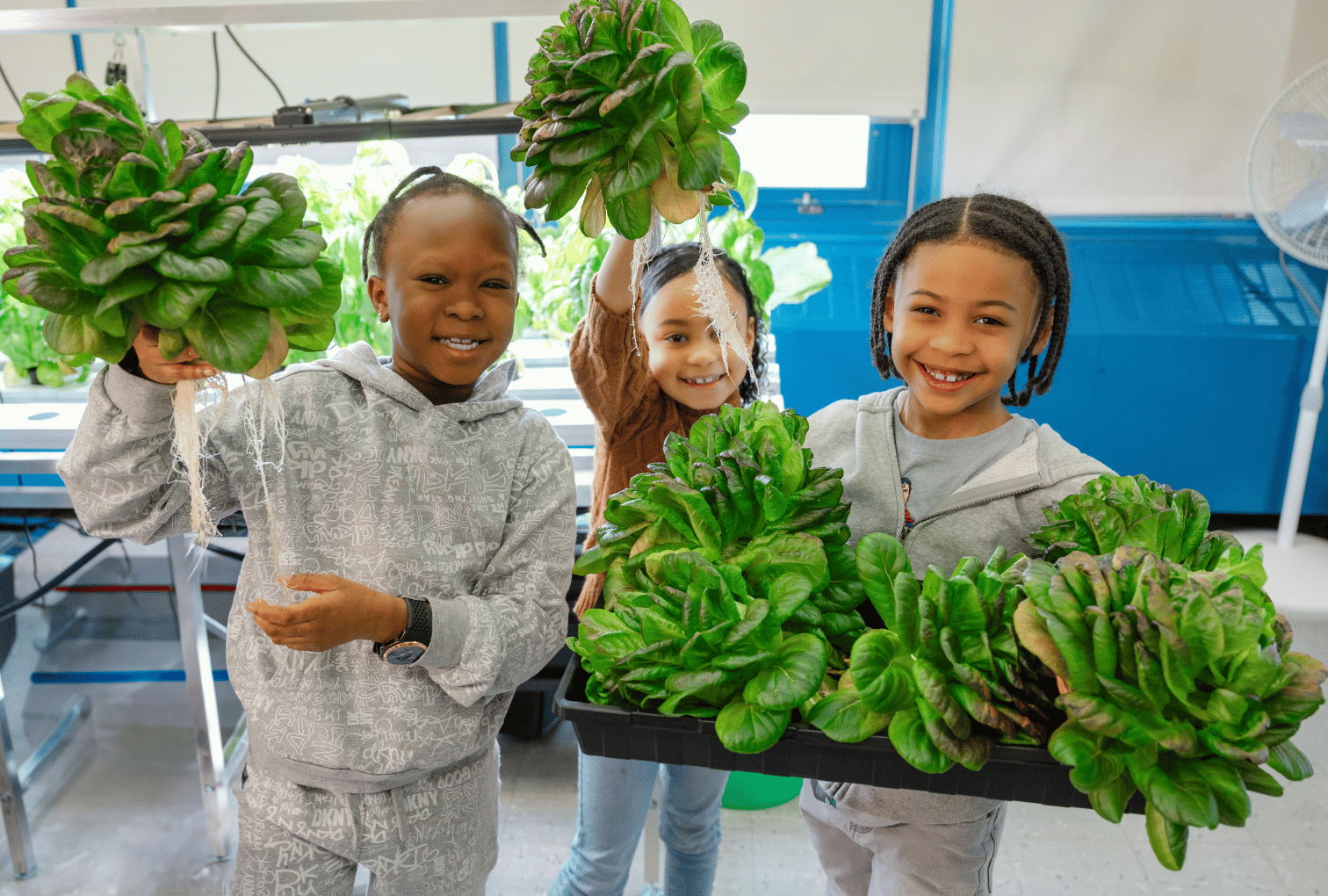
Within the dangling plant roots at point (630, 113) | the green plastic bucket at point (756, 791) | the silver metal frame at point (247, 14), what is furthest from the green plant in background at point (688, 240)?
the green plastic bucket at point (756, 791)

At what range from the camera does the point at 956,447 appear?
1.01 m

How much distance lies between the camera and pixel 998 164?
11.1ft

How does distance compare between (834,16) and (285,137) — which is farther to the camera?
(834,16)

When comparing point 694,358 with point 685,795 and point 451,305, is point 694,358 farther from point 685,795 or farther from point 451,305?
point 685,795

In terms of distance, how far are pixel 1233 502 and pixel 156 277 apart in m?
3.65

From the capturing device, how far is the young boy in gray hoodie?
98cm

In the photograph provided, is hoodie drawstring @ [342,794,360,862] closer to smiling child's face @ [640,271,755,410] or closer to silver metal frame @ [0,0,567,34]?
smiling child's face @ [640,271,755,410]

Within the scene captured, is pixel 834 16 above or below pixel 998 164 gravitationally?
above

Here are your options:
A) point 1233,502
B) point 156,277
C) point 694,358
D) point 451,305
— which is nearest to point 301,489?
point 451,305

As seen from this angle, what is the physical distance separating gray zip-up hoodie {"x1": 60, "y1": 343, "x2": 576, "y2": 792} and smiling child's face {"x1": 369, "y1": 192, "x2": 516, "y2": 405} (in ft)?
0.23

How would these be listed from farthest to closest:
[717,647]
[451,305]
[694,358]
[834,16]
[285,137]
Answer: [834,16], [285,137], [694,358], [451,305], [717,647]

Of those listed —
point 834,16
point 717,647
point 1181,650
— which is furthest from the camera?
point 834,16

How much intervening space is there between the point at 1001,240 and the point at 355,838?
0.96 metres

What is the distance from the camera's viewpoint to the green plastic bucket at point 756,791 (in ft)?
6.66
